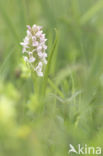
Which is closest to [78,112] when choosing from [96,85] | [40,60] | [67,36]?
[40,60]

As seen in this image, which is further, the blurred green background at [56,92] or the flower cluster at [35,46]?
the flower cluster at [35,46]

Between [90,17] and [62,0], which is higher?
[62,0]

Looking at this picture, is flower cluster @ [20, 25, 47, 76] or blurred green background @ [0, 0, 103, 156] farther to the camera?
flower cluster @ [20, 25, 47, 76]

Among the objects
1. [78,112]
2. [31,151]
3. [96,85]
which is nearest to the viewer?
[31,151]

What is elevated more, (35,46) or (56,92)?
(35,46)

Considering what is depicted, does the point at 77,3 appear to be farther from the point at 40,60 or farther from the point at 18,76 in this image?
the point at 40,60

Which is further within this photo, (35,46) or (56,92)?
(56,92)

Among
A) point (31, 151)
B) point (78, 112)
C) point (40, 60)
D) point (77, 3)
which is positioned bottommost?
point (31, 151)

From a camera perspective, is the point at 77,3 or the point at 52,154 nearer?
the point at 52,154
